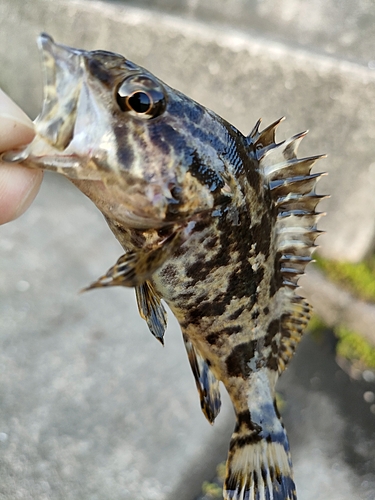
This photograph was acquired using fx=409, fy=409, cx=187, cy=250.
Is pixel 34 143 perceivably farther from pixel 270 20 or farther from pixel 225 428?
pixel 270 20

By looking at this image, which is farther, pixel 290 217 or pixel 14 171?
pixel 290 217

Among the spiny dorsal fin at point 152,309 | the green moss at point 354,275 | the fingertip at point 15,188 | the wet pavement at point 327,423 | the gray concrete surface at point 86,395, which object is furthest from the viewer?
the green moss at point 354,275

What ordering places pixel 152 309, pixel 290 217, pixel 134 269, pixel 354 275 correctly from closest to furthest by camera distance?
pixel 134 269 < pixel 152 309 < pixel 290 217 < pixel 354 275

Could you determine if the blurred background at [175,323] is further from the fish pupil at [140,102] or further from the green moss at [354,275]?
the fish pupil at [140,102]

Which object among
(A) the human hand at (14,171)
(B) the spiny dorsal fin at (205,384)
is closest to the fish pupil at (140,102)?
(A) the human hand at (14,171)

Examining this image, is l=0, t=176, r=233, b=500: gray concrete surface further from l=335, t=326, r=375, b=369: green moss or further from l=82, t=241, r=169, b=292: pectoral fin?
l=82, t=241, r=169, b=292: pectoral fin

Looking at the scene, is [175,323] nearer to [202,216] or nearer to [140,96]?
[202,216]

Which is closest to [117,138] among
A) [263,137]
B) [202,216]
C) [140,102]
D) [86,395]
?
[140,102]
